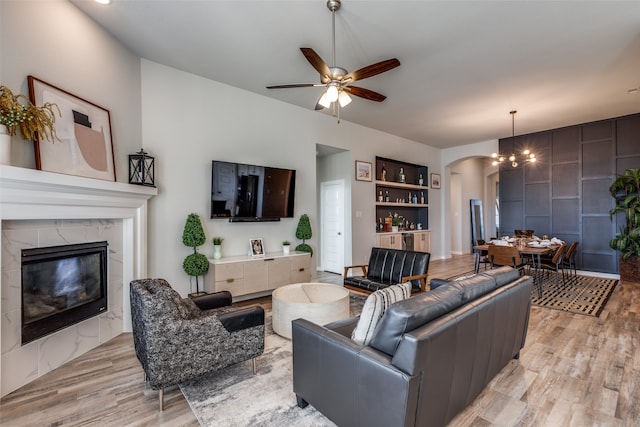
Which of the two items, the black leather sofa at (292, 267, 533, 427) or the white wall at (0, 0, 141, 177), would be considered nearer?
the black leather sofa at (292, 267, 533, 427)

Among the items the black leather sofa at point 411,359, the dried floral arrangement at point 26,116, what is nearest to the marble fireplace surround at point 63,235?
the dried floral arrangement at point 26,116

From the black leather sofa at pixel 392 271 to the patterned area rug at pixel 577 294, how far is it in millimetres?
1925

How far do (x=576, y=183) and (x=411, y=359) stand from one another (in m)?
7.27

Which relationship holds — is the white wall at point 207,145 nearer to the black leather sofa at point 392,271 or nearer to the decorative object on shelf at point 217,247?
the decorative object on shelf at point 217,247

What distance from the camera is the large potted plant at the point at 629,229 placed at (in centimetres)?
523

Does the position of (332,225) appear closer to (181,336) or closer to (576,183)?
(181,336)

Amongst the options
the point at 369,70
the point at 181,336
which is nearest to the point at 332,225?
the point at 369,70

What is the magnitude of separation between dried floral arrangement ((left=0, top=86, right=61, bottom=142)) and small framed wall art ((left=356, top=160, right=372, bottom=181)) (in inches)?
188

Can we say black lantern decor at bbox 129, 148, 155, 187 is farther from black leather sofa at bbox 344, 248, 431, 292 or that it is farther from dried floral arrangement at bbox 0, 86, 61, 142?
black leather sofa at bbox 344, 248, 431, 292

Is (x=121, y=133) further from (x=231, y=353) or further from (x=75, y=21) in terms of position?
(x=231, y=353)

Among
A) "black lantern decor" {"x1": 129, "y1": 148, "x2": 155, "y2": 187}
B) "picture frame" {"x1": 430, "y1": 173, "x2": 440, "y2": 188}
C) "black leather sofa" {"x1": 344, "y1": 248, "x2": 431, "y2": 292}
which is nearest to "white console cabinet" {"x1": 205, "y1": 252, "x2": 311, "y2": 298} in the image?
"black leather sofa" {"x1": 344, "y1": 248, "x2": 431, "y2": 292}

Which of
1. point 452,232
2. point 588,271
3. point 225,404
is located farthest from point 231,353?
point 452,232

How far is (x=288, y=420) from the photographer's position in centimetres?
186

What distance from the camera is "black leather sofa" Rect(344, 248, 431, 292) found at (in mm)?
3660
